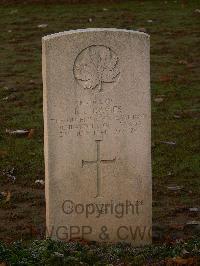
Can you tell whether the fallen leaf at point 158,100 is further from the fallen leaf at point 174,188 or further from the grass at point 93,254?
the grass at point 93,254

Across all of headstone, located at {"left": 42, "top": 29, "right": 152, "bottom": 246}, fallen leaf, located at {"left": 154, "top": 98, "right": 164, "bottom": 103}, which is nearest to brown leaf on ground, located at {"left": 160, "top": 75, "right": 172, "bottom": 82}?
fallen leaf, located at {"left": 154, "top": 98, "right": 164, "bottom": 103}

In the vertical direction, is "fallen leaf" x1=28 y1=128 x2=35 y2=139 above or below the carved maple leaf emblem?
below

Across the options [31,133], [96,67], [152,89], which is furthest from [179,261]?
[152,89]

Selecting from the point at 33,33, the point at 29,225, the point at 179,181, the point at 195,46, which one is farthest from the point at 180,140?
the point at 33,33

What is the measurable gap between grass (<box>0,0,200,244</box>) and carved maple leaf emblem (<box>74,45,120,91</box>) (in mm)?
1789

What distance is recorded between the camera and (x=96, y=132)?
24.8ft

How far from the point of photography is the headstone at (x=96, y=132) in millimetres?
7398

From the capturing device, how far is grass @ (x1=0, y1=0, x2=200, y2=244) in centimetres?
955

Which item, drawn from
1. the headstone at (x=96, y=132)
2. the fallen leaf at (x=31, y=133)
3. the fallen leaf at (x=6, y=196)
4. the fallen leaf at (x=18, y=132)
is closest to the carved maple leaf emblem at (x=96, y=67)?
the headstone at (x=96, y=132)

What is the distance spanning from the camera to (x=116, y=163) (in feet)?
25.2

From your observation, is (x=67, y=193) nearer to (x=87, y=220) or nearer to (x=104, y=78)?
(x=87, y=220)

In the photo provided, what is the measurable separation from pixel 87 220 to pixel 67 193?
1.12 feet

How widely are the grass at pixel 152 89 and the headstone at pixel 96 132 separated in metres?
0.87

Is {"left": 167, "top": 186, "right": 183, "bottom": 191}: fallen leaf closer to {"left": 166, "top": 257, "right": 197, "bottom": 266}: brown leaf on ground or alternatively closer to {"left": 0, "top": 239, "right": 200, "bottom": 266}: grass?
{"left": 0, "top": 239, "right": 200, "bottom": 266}: grass
